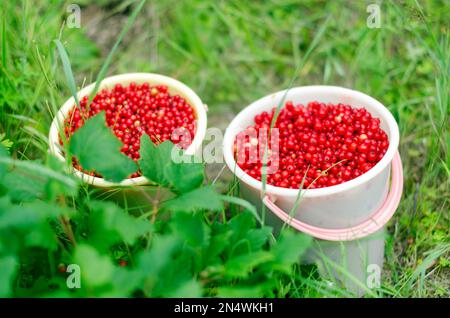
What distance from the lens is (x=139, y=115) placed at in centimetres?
221

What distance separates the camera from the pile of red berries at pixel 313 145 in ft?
6.36

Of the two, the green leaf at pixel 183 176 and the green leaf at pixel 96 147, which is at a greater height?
the green leaf at pixel 96 147

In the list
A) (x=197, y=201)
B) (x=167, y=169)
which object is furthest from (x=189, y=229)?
(x=167, y=169)

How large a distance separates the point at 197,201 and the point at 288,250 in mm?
266

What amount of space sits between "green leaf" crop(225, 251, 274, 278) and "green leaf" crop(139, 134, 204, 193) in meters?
0.24

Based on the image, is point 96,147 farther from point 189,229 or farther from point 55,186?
point 189,229

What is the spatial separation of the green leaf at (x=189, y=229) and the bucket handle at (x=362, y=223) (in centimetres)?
35

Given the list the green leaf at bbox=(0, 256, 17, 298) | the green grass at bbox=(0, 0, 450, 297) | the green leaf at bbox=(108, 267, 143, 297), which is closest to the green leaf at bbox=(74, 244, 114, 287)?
the green leaf at bbox=(108, 267, 143, 297)

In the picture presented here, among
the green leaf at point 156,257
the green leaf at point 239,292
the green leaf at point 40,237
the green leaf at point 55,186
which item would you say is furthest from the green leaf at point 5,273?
the green leaf at point 239,292

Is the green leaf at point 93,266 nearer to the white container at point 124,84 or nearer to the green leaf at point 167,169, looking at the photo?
the green leaf at point 167,169

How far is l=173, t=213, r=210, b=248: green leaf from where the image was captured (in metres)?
1.55

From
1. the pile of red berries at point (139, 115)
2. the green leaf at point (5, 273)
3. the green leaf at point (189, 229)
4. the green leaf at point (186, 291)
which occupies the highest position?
the pile of red berries at point (139, 115)

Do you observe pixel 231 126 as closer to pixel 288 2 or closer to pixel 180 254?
pixel 180 254

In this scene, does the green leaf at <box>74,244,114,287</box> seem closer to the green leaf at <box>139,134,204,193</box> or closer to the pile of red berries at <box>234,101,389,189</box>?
the green leaf at <box>139,134,204,193</box>
